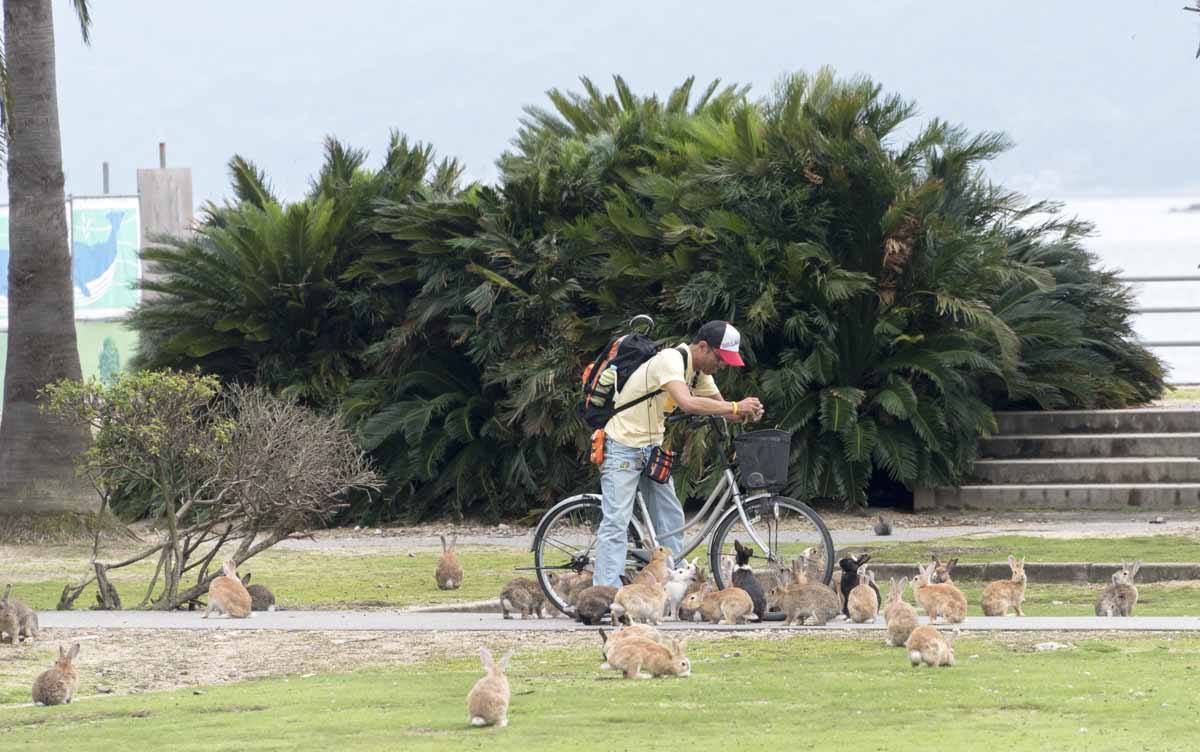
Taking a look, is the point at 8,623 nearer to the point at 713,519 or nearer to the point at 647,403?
the point at 647,403

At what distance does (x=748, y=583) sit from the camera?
11.6m

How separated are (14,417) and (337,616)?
24.1 ft

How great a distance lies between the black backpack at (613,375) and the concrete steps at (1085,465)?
968 cm

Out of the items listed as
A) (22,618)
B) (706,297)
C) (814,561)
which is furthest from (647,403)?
(706,297)

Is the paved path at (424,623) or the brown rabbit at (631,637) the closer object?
the brown rabbit at (631,637)

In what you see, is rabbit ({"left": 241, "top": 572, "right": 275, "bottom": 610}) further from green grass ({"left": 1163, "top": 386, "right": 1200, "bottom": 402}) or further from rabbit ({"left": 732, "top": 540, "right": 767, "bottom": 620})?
green grass ({"left": 1163, "top": 386, "right": 1200, "bottom": 402})

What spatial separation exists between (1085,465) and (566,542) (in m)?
10.00

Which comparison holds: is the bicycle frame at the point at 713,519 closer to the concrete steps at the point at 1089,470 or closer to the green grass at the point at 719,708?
the green grass at the point at 719,708

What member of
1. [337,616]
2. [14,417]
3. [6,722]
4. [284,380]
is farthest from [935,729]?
[284,380]

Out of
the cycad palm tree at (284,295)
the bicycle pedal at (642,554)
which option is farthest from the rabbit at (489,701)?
the cycad palm tree at (284,295)

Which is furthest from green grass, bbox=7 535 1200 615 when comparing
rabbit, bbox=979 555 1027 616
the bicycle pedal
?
the bicycle pedal

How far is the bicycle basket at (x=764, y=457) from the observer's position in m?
11.9

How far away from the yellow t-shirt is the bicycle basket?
45 cm

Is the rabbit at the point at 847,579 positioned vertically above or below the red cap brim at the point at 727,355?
below
